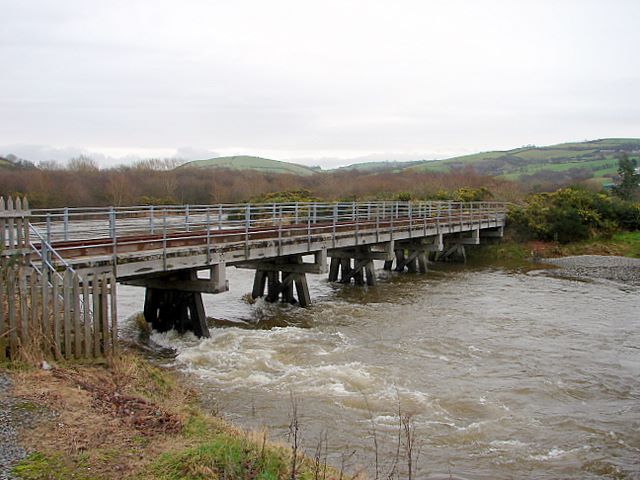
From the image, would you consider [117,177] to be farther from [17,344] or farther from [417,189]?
[17,344]

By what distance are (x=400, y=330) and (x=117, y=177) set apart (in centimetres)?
3730

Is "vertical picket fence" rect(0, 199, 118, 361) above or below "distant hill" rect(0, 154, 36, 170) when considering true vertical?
below

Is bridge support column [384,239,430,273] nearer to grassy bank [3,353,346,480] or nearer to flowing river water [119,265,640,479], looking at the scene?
flowing river water [119,265,640,479]

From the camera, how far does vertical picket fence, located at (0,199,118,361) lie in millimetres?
8234

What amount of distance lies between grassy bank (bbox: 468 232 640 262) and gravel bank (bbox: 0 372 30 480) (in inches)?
1193

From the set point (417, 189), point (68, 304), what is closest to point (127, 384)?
point (68, 304)

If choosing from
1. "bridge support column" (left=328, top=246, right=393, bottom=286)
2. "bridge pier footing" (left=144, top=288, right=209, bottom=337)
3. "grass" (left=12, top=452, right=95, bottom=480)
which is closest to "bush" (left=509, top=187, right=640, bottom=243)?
"bridge support column" (left=328, top=246, right=393, bottom=286)

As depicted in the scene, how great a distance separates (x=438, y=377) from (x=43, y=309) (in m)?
7.32

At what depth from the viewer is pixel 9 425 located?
6.07 meters

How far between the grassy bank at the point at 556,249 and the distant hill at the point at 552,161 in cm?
5509

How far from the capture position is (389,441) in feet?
26.9

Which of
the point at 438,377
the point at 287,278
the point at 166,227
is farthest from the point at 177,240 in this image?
the point at 438,377

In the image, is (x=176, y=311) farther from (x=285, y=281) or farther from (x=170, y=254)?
(x=285, y=281)

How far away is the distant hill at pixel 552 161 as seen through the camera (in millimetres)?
96688
